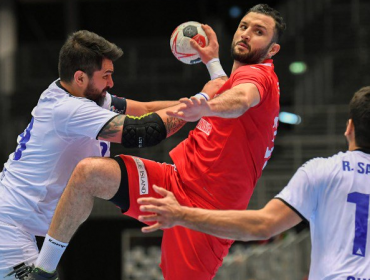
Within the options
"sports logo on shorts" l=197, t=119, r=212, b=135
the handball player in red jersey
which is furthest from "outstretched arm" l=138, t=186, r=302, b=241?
"sports logo on shorts" l=197, t=119, r=212, b=135

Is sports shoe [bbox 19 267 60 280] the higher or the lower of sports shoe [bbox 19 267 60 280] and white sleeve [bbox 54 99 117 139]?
the lower

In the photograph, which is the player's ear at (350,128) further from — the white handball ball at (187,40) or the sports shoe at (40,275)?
the sports shoe at (40,275)

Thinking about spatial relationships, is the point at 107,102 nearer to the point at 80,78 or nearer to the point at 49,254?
the point at 80,78

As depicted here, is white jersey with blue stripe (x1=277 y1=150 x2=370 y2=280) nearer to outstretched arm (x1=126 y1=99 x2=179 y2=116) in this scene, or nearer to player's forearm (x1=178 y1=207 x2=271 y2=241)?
player's forearm (x1=178 y1=207 x2=271 y2=241)

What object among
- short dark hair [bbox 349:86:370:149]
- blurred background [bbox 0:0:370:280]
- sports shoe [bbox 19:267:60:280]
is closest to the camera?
short dark hair [bbox 349:86:370:149]

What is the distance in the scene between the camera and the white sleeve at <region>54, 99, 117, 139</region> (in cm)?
555

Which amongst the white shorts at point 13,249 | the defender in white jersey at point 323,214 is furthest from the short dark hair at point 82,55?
the defender in white jersey at point 323,214

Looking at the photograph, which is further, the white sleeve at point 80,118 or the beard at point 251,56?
the beard at point 251,56

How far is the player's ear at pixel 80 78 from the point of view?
5.79 meters

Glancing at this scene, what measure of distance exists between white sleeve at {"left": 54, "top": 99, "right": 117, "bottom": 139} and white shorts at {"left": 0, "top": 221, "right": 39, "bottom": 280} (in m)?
0.87

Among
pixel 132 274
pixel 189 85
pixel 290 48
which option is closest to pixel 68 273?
pixel 132 274

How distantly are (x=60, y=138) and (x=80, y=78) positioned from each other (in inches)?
20.5

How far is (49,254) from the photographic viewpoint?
209 inches

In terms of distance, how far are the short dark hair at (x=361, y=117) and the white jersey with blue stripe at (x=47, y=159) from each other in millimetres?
2078
